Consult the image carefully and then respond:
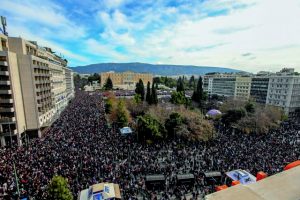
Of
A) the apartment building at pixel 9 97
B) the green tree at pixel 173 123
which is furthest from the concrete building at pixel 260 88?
the apartment building at pixel 9 97

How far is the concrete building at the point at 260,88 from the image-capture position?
59.8 metres

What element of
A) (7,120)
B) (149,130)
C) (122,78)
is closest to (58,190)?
(149,130)

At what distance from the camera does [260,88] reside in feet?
204

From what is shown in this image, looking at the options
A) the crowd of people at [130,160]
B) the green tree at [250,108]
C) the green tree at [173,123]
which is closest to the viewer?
the crowd of people at [130,160]

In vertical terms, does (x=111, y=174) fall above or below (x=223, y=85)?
below

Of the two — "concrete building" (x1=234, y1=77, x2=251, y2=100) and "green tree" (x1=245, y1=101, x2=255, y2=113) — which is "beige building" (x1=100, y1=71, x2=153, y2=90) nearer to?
"concrete building" (x1=234, y1=77, x2=251, y2=100)

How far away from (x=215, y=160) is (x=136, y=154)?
954cm

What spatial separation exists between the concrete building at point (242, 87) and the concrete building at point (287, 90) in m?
11.6

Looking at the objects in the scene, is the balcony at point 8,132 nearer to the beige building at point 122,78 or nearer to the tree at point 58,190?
the tree at point 58,190

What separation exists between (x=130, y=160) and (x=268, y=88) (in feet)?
187

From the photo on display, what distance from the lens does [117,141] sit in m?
26.2

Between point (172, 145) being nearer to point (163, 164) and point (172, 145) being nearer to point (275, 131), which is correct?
point (163, 164)

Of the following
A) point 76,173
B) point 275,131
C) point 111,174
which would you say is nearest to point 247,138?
point 275,131

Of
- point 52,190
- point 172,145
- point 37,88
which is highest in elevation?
point 37,88
